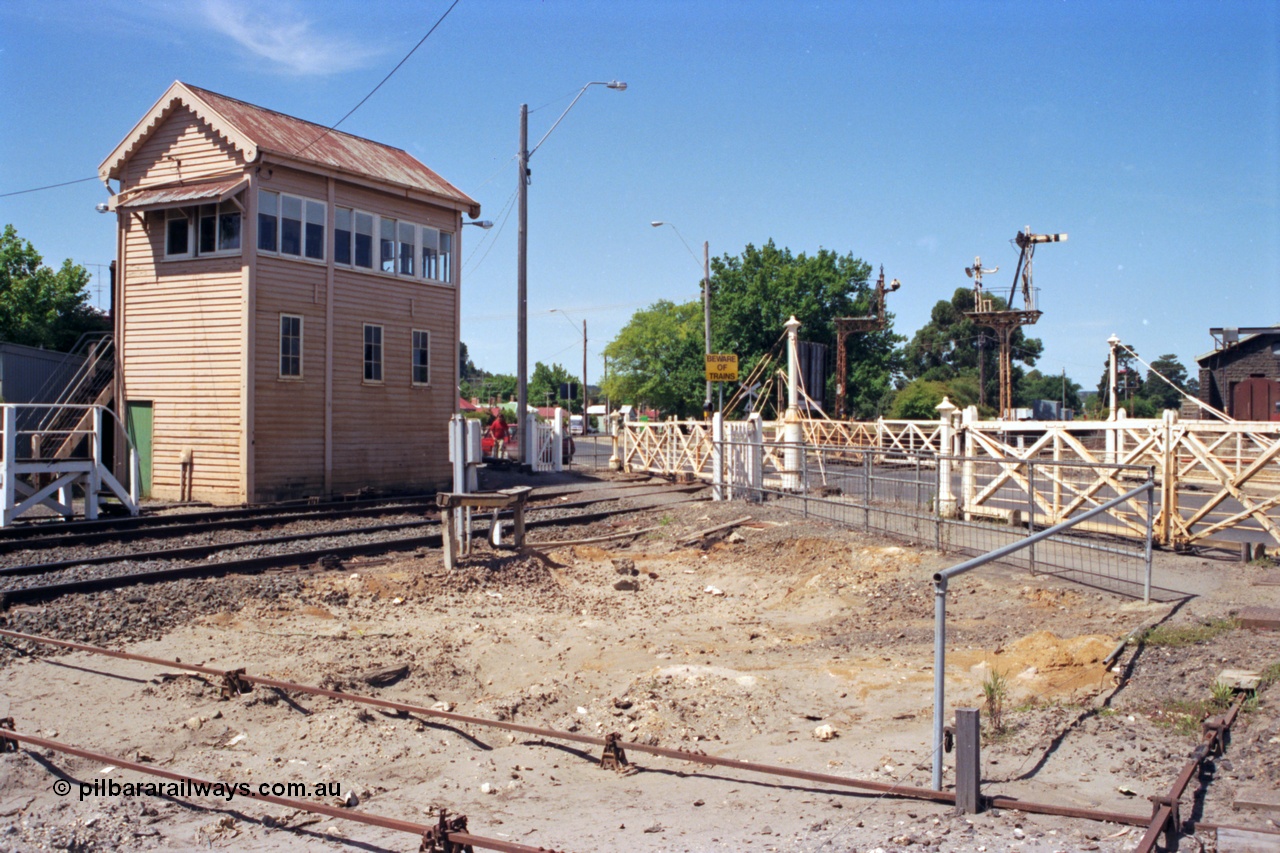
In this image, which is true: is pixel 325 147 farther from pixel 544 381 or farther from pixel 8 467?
pixel 544 381

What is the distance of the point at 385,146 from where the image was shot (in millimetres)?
25578

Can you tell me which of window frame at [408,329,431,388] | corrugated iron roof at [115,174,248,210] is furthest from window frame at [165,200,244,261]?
window frame at [408,329,431,388]

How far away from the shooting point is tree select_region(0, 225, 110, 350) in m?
32.8

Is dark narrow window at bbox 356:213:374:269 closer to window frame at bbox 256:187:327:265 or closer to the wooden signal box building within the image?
the wooden signal box building

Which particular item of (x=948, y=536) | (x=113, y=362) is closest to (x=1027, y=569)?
(x=948, y=536)

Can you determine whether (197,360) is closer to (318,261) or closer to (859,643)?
(318,261)

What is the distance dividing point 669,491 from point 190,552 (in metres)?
11.8

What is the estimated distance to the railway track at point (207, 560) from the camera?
10.3 metres

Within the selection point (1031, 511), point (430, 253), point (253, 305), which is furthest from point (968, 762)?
point (430, 253)

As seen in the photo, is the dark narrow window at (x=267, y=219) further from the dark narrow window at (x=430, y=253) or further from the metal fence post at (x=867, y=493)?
the metal fence post at (x=867, y=493)

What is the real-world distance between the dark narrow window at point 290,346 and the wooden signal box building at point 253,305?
0.09 ft

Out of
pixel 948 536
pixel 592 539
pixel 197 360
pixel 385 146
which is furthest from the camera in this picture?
pixel 385 146

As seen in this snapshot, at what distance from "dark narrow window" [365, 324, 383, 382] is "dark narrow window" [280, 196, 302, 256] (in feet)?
8.35

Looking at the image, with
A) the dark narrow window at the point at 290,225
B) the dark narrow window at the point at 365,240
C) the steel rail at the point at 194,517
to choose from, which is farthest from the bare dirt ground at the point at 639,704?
the dark narrow window at the point at 365,240
